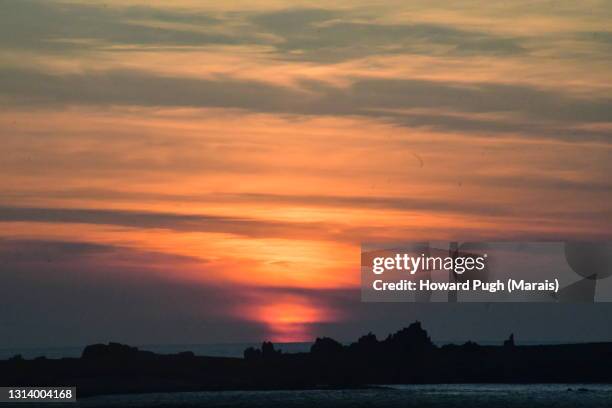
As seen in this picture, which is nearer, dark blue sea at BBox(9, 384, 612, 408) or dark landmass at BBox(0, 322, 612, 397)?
dark blue sea at BBox(9, 384, 612, 408)

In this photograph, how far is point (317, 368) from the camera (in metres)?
118

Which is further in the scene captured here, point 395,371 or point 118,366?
point 395,371

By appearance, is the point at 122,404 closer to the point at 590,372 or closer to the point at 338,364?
the point at 338,364

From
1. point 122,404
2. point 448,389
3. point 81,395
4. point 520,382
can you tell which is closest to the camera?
point 122,404

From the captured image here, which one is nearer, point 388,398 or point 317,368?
point 388,398

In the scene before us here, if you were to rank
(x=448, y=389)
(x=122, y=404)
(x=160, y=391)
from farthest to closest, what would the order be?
(x=448, y=389) < (x=160, y=391) < (x=122, y=404)

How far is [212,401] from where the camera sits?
91.1 m

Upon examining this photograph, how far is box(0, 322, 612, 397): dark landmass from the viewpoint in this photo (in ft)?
346

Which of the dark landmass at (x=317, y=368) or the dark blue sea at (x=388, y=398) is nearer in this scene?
the dark blue sea at (x=388, y=398)

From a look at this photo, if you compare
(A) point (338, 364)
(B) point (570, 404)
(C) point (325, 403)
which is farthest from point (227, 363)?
(B) point (570, 404)

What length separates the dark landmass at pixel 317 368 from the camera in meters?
106

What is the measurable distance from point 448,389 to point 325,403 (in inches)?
1102

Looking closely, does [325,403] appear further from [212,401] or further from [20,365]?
[20,365]

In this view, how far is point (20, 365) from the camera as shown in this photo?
4208 inches
